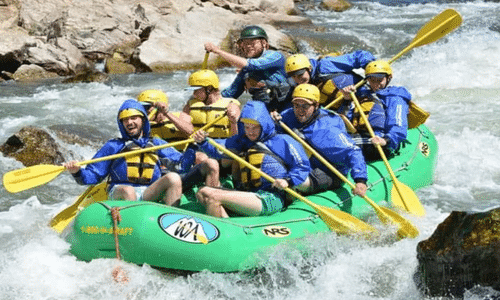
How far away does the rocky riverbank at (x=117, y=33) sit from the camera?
13477 millimetres

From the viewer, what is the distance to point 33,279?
4641 millimetres

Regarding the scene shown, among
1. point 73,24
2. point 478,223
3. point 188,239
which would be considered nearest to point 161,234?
point 188,239

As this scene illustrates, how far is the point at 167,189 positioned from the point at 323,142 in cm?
128

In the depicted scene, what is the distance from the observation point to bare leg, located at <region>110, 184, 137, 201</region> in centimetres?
485

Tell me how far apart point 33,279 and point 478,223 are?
9.35 feet

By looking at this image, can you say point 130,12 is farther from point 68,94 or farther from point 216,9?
point 68,94

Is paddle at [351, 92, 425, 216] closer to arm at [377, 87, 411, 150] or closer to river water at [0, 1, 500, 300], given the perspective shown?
river water at [0, 1, 500, 300]

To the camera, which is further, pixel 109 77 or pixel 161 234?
pixel 109 77

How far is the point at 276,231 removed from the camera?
468 centimetres

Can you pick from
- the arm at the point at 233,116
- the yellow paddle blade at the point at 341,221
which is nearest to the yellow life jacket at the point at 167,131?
the arm at the point at 233,116

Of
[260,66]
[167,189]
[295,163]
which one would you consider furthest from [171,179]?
[260,66]

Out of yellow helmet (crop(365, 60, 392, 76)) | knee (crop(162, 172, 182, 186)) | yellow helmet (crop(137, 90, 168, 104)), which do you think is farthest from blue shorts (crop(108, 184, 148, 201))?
yellow helmet (crop(365, 60, 392, 76))

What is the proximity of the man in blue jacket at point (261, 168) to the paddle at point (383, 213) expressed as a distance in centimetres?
28

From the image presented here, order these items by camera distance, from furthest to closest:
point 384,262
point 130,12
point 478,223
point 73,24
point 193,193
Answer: point 130,12 → point 73,24 → point 193,193 → point 384,262 → point 478,223
